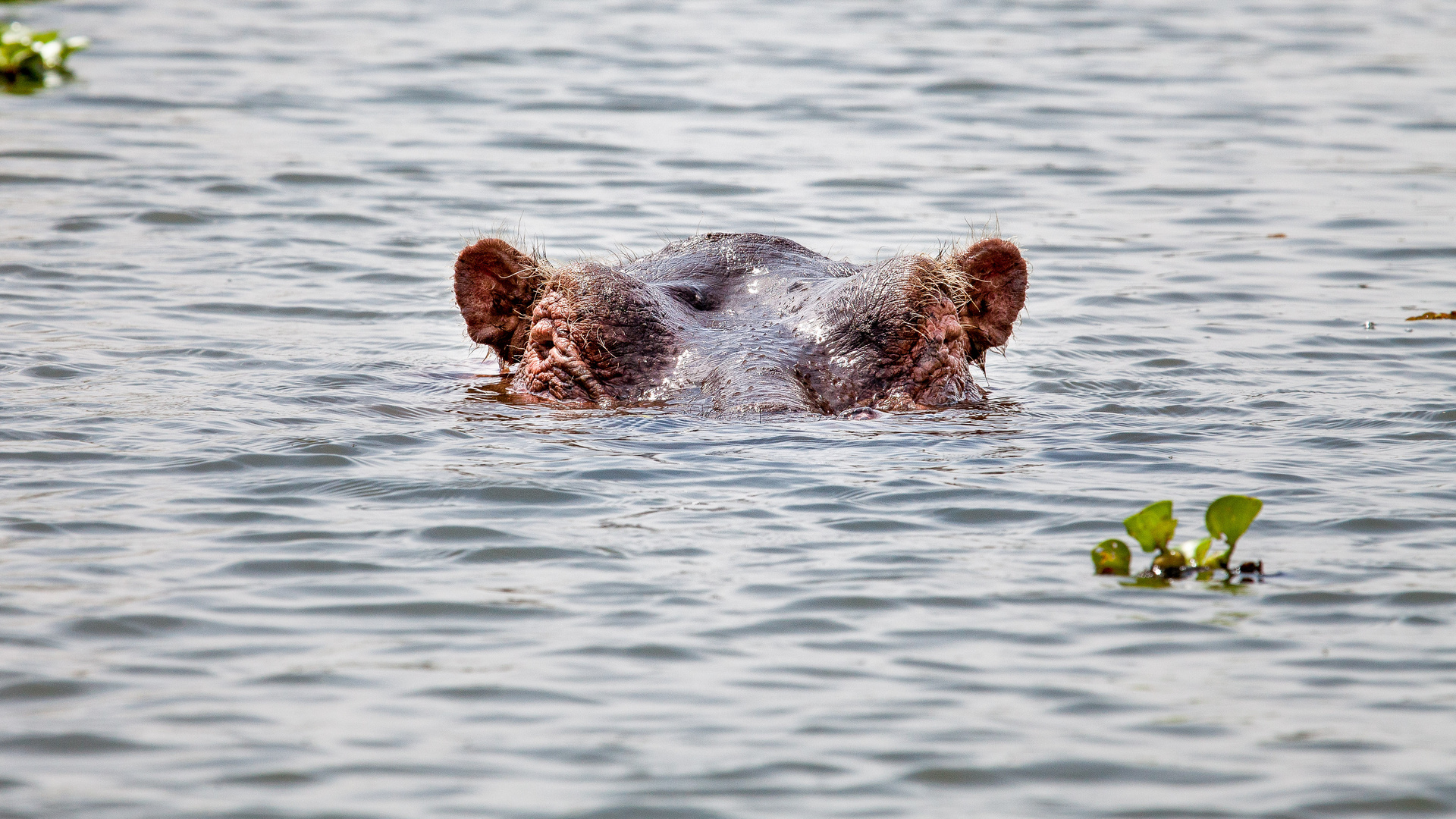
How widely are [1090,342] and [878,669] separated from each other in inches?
228

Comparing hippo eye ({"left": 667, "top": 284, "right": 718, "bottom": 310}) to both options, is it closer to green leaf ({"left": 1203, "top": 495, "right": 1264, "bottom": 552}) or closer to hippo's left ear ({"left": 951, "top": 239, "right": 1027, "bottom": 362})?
hippo's left ear ({"left": 951, "top": 239, "right": 1027, "bottom": 362})

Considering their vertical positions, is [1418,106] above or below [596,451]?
above

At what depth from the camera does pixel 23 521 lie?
234 inches

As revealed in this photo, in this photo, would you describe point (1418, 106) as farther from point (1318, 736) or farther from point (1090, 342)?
point (1318, 736)

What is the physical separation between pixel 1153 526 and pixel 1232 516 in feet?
0.77

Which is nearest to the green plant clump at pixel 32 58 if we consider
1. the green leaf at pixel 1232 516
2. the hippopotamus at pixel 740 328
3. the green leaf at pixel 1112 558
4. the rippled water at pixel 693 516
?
the rippled water at pixel 693 516

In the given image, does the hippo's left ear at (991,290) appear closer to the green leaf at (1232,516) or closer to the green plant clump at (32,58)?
the green leaf at (1232,516)

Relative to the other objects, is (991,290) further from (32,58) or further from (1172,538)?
(32,58)

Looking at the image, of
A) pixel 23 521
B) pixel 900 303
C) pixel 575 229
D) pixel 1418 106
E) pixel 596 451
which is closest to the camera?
pixel 23 521

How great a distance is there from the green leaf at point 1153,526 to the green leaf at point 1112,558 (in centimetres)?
6

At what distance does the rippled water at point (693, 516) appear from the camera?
4.27 m

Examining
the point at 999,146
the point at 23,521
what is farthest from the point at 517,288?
the point at 999,146

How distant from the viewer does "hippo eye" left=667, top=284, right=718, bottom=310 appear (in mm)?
7742

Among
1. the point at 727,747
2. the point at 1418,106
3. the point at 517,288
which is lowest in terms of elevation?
the point at 727,747
